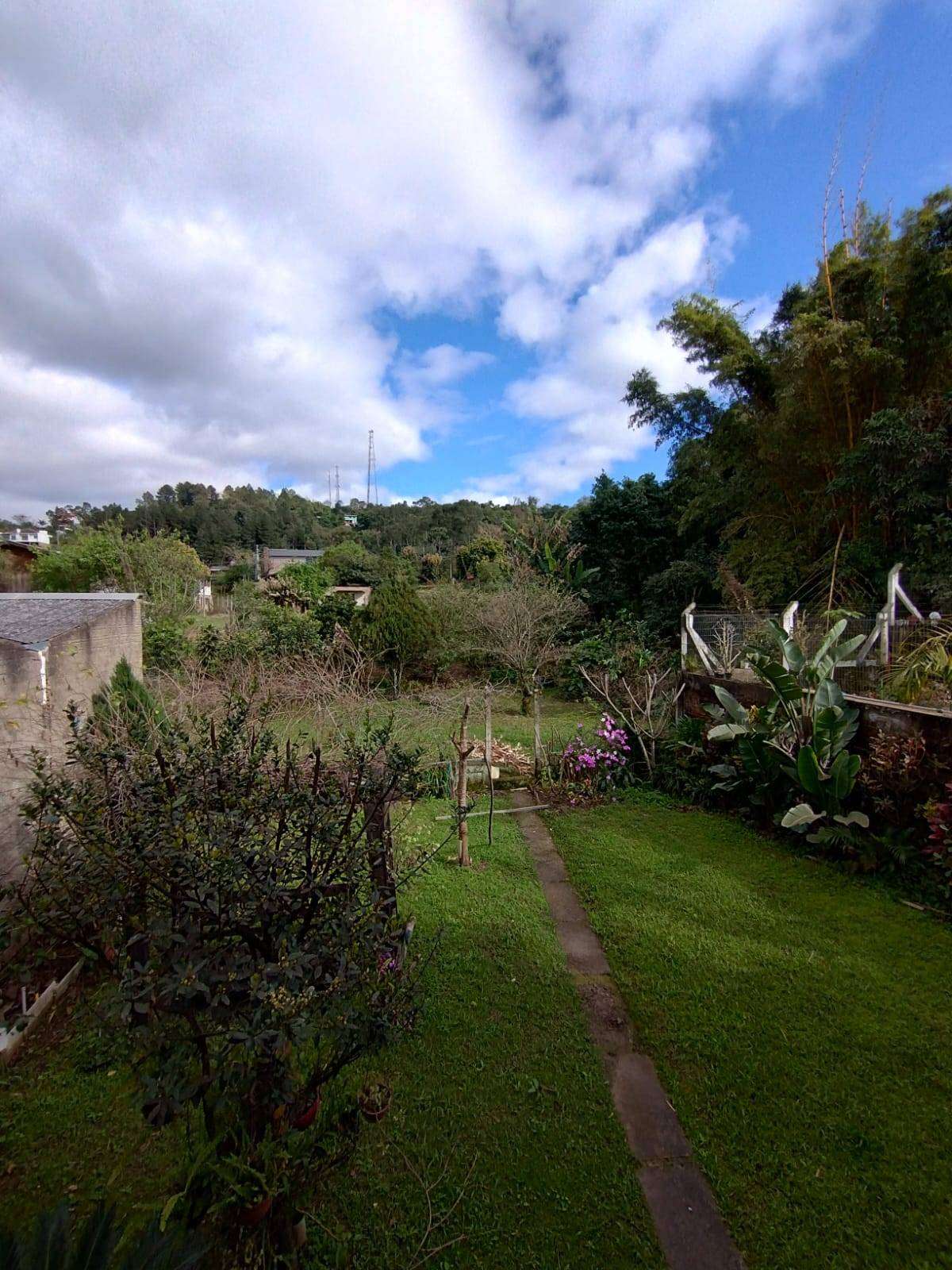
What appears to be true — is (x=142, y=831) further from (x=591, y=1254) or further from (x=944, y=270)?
(x=944, y=270)

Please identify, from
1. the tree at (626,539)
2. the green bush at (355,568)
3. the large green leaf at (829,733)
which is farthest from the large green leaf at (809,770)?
the green bush at (355,568)

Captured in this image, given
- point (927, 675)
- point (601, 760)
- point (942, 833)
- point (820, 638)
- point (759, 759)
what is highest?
point (820, 638)

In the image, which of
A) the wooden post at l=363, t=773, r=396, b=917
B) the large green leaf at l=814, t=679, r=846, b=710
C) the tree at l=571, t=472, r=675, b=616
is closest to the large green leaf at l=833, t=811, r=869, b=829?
the large green leaf at l=814, t=679, r=846, b=710

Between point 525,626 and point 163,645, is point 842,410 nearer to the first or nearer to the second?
point 525,626

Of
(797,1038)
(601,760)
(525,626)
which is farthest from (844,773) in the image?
(525,626)

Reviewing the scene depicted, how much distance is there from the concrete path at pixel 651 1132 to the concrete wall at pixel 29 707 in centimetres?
333

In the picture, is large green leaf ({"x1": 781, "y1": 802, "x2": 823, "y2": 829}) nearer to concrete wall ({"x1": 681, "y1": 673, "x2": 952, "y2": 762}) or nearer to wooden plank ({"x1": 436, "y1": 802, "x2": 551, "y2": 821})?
concrete wall ({"x1": 681, "y1": 673, "x2": 952, "y2": 762})

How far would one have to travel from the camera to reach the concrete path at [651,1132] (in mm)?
1947

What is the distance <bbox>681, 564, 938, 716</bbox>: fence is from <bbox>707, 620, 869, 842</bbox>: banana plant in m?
0.50

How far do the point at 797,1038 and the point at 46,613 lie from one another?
6.11m

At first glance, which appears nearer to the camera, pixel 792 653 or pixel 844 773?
pixel 844 773

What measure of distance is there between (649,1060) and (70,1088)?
2.96m

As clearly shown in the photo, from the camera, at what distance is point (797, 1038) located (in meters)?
2.82

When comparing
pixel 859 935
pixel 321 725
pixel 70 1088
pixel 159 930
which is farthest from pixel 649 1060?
pixel 321 725
